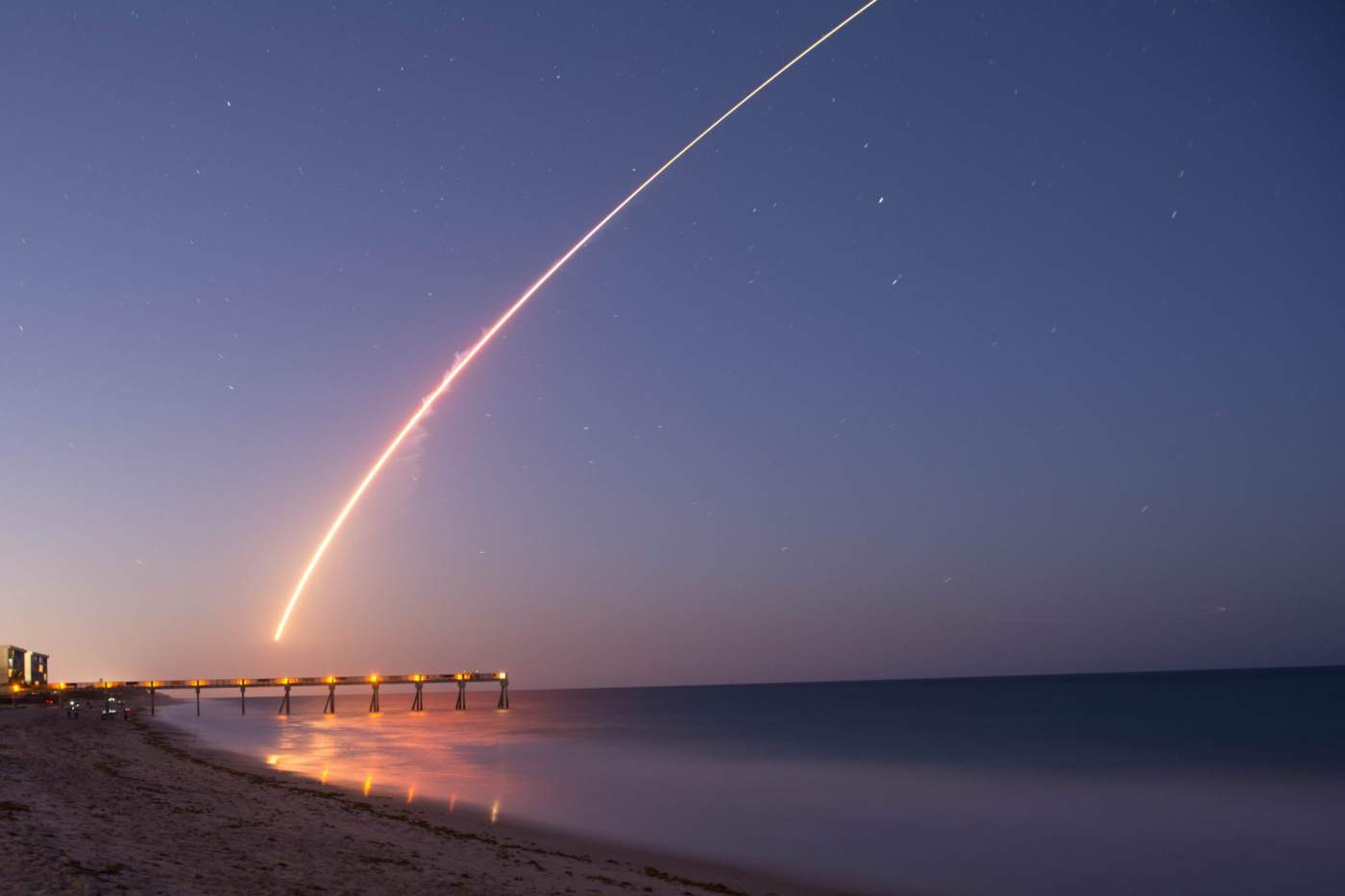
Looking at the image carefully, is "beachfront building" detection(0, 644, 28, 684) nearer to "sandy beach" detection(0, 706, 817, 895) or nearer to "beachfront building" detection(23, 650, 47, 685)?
"beachfront building" detection(23, 650, 47, 685)

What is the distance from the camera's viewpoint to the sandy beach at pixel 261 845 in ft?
43.4

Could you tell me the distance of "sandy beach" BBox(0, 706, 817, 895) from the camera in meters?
13.2

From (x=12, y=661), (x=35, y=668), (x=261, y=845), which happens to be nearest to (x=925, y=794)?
(x=261, y=845)

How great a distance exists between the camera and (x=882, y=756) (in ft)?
196

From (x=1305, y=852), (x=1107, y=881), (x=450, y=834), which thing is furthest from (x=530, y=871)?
(x=1305, y=852)

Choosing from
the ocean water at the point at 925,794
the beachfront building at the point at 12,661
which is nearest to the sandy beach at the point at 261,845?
the ocean water at the point at 925,794

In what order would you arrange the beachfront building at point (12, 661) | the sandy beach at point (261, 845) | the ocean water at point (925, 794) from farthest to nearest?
1. the beachfront building at point (12, 661)
2. the ocean water at point (925, 794)
3. the sandy beach at point (261, 845)

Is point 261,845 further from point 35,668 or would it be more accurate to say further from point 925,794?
point 35,668

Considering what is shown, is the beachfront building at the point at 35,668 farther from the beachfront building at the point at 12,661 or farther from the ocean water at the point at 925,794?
the ocean water at the point at 925,794

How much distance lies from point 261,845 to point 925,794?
3081 cm

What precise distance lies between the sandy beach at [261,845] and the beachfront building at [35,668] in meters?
124

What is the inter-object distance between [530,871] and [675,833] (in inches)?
456

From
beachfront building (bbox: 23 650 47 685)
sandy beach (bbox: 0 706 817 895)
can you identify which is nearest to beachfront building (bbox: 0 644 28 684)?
beachfront building (bbox: 23 650 47 685)

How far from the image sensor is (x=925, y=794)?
134 feet
